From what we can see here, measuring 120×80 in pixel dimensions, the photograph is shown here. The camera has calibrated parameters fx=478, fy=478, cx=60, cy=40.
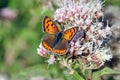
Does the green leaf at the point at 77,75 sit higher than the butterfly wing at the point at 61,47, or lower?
lower

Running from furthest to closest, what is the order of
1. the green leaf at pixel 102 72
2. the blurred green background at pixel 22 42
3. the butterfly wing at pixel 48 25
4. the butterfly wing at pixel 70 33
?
the blurred green background at pixel 22 42 < the green leaf at pixel 102 72 < the butterfly wing at pixel 48 25 < the butterfly wing at pixel 70 33

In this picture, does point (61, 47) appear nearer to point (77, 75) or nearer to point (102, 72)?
point (77, 75)

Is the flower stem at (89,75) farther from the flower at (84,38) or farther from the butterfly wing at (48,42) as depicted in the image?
the butterfly wing at (48,42)

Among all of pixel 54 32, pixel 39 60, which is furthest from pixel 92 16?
pixel 39 60

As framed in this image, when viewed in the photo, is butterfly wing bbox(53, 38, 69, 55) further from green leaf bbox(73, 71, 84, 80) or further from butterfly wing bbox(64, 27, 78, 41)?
green leaf bbox(73, 71, 84, 80)

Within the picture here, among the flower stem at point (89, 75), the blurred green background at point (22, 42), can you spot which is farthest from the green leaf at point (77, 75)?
the blurred green background at point (22, 42)

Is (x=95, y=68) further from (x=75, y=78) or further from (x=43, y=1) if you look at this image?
(x=43, y=1)

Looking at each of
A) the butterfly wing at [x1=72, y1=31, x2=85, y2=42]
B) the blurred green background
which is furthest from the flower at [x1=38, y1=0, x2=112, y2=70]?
the blurred green background
